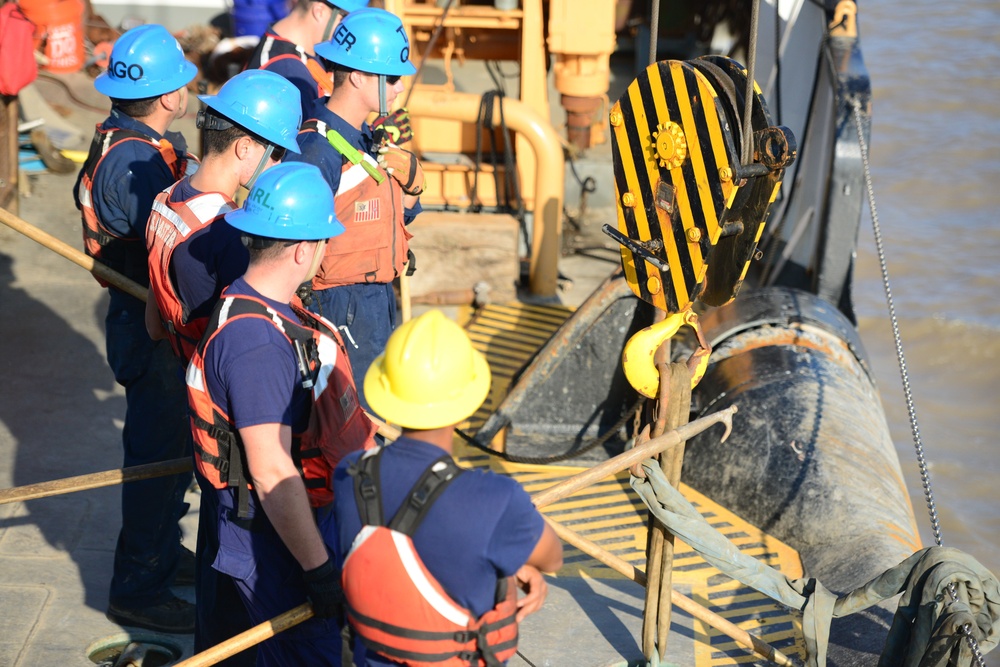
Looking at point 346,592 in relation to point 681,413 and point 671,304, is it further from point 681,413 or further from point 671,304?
point 671,304

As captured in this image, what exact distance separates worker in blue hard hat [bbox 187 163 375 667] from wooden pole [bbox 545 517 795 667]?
776mm

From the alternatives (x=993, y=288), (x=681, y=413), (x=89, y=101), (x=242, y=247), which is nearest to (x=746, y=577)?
(x=681, y=413)

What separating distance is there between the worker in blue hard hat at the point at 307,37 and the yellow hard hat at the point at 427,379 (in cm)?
262

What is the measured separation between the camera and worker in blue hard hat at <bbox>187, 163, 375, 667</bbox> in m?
2.57

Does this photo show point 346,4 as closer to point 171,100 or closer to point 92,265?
point 171,100

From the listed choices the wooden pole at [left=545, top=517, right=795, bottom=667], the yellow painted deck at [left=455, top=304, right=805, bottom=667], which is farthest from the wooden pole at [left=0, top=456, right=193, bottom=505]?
the yellow painted deck at [left=455, top=304, right=805, bottom=667]

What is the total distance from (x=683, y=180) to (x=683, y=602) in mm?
1429

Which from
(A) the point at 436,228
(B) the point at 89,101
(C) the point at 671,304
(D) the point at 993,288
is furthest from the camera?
(D) the point at 993,288

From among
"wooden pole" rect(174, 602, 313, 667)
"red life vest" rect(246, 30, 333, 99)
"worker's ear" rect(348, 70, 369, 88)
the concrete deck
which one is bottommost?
the concrete deck

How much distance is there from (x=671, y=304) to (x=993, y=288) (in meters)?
8.08

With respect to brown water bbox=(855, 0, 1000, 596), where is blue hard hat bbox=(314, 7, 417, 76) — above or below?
above

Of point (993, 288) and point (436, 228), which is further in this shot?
point (993, 288)

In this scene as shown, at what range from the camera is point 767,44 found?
8.00 metres

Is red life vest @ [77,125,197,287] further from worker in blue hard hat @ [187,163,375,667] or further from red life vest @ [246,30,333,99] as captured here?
worker in blue hard hat @ [187,163,375,667]
